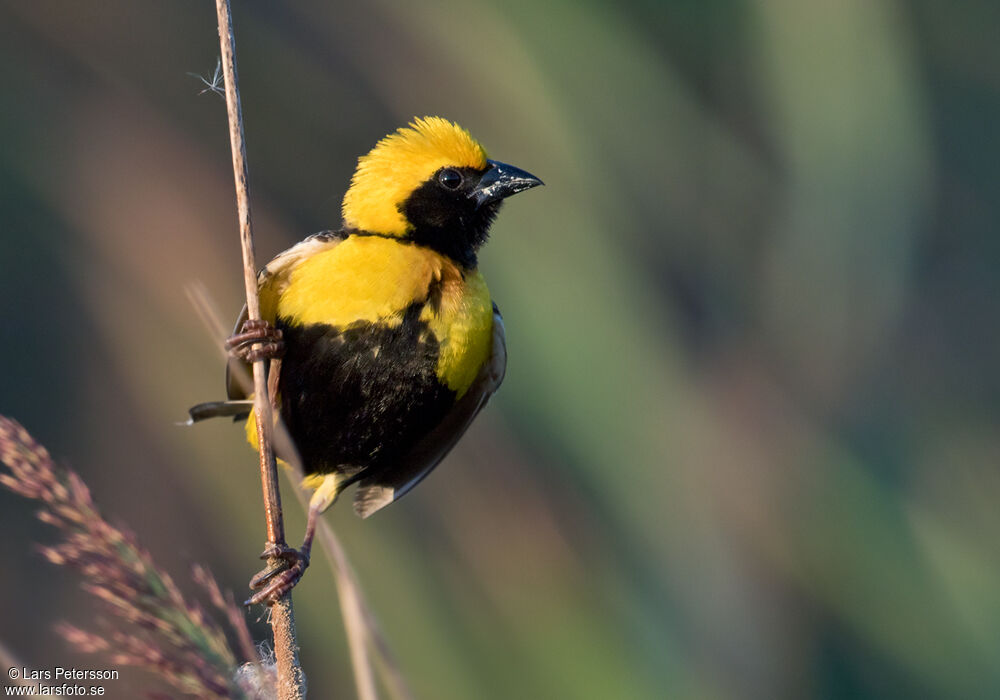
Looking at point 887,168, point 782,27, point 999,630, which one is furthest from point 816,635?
point 782,27

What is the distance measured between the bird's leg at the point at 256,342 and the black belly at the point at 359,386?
0.13 ft

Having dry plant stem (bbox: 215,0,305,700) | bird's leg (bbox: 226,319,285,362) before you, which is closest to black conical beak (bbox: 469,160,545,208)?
bird's leg (bbox: 226,319,285,362)

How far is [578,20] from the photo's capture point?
2797mm

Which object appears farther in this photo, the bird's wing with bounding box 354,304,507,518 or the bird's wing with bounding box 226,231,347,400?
the bird's wing with bounding box 354,304,507,518

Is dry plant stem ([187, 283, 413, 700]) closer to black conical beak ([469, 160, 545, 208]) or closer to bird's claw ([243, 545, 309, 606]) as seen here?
bird's claw ([243, 545, 309, 606])

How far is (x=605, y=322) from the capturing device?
8.28 feet

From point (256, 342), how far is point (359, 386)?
200 mm

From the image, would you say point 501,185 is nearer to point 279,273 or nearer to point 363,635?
point 279,273

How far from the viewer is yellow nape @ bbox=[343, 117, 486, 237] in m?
2.11

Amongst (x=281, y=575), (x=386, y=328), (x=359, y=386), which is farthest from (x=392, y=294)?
(x=281, y=575)

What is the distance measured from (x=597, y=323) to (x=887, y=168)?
2.95 ft

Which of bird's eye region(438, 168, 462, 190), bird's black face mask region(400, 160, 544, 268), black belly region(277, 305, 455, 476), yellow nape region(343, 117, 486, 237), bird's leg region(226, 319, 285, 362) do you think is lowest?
black belly region(277, 305, 455, 476)

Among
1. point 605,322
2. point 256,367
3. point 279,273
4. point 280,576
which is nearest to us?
point 256,367

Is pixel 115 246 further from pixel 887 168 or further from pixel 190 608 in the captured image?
pixel 190 608
